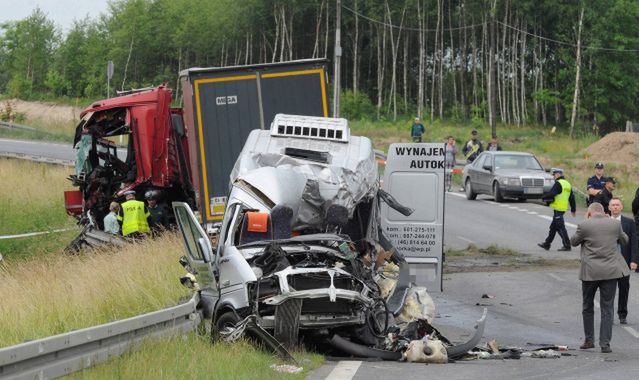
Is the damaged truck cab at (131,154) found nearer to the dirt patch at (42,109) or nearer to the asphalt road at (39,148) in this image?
the asphalt road at (39,148)

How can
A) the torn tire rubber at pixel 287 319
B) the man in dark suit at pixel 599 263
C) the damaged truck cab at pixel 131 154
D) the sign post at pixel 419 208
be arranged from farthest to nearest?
the damaged truck cab at pixel 131 154, the sign post at pixel 419 208, the man in dark suit at pixel 599 263, the torn tire rubber at pixel 287 319

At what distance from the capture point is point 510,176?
34.1 m

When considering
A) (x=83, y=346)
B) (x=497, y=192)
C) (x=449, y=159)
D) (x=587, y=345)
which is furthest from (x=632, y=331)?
(x=449, y=159)

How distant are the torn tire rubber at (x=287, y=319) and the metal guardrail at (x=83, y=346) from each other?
0.92 m

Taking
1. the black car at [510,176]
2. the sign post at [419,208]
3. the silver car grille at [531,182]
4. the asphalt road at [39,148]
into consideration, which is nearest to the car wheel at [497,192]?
the black car at [510,176]

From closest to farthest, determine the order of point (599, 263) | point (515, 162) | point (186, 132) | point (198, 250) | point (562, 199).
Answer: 1. point (198, 250)
2. point (599, 263)
3. point (186, 132)
4. point (562, 199)
5. point (515, 162)

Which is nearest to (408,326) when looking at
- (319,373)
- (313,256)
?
(313,256)

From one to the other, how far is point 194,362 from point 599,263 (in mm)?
5734

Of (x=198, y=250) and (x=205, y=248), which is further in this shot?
(x=198, y=250)

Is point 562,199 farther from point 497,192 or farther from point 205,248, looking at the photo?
point 205,248

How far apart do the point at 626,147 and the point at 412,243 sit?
34.0m

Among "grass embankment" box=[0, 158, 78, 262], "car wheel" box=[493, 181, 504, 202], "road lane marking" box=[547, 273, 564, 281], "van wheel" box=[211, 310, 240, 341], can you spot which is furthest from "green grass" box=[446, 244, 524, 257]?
"van wheel" box=[211, 310, 240, 341]

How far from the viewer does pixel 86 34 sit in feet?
402

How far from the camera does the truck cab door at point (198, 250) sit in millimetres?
12602
